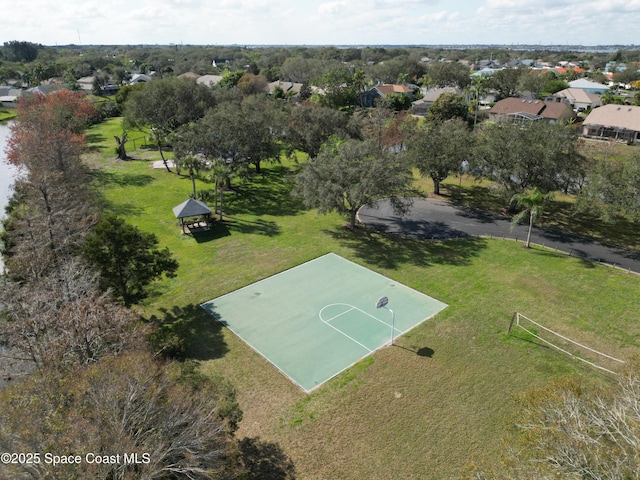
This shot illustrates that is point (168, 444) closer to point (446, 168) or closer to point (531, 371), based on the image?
point (531, 371)

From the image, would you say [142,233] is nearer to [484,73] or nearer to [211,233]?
[211,233]

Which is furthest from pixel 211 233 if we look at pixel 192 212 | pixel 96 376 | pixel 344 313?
pixel 96 376

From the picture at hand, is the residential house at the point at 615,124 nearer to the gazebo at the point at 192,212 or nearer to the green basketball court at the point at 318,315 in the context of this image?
the green basketball court at the point at 318,315

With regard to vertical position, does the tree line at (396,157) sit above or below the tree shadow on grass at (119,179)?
above

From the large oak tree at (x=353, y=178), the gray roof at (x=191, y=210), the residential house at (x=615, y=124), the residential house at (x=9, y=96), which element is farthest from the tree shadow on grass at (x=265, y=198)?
the residential house at (x=9, y=96)

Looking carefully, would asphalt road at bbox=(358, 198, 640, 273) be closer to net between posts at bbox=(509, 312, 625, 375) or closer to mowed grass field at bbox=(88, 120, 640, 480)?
mowed grass field at bbox=(88, 120, 640, 480)

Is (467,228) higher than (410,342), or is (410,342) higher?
(410,342)

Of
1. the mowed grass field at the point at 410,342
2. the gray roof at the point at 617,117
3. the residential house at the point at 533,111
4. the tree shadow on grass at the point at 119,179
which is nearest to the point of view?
the mowed grass field at the point at 410,342

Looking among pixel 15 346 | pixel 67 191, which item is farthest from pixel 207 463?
pixel 67 191
